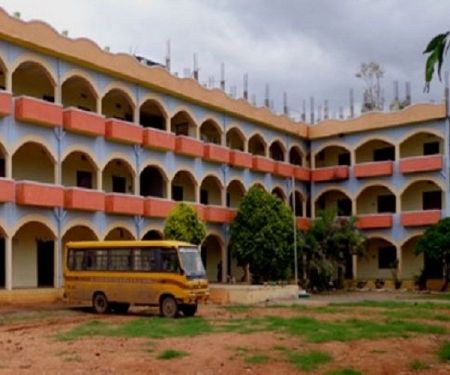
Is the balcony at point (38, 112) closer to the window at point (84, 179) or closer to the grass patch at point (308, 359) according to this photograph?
the window at point (84, 179)

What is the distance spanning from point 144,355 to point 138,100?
21.3 m

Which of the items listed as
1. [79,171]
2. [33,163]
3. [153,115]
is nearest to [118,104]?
[153,115]

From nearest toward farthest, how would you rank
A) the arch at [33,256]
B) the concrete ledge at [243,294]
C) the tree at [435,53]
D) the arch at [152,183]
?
the tree at [435,53], the concrete ledge at [243,294], the arch at [33,256], the arch at [152,183]

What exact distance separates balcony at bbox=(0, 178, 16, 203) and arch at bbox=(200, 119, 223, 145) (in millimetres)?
14633

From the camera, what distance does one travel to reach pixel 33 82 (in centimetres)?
2988

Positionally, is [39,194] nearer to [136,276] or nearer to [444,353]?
[136,276]

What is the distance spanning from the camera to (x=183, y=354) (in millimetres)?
12602

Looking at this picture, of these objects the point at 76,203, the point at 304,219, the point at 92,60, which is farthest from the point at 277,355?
the point at 304,219

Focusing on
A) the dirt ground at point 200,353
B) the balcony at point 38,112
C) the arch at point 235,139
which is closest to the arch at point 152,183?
the arch at point 235,139

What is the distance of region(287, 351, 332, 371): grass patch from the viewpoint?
11414 mm

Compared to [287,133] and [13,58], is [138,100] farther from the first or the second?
[287,133]

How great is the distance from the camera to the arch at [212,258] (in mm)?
39750

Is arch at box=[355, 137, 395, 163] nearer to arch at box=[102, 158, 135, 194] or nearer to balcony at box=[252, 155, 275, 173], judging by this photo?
balcony at box=[252, 155, 275, 173]

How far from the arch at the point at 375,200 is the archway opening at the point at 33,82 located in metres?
21.0
